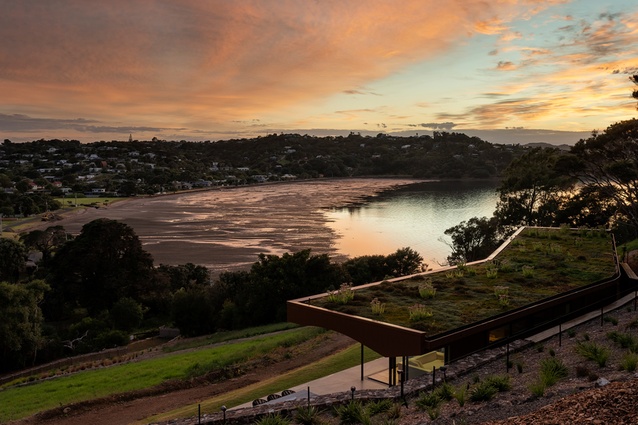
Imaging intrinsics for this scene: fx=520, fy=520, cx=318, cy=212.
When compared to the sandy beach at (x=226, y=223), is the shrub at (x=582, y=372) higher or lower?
higher

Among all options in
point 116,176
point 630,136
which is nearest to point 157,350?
point 630,136

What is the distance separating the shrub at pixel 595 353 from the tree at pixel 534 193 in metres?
33.8

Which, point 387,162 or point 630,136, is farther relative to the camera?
point 387,162

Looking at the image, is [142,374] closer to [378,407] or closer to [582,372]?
[378,407]

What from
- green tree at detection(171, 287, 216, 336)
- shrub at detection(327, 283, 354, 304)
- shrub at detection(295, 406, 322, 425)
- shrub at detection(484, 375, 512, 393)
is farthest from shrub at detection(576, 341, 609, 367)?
green tree at detection(171, 287, 216, 336)

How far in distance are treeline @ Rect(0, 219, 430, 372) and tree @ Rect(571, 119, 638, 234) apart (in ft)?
48.4

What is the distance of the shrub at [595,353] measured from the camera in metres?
10.4

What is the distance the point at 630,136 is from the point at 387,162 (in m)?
149

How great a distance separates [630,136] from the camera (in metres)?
36.5

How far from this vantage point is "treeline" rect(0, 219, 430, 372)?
29109 mm

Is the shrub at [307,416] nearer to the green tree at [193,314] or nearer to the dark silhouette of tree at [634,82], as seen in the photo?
the green tree at [193,314]

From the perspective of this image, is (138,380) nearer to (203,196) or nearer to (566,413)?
(566,413)

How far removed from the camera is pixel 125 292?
38.9 metres

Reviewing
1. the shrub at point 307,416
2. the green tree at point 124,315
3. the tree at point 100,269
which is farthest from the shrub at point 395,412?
the tree at point 100,269
